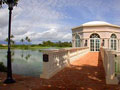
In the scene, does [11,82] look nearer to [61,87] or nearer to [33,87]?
[33,87]

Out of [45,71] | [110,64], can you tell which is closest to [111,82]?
[110,64]

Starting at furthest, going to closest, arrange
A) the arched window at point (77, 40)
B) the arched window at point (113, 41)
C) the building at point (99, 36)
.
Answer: the arched window at point (77, 40) < the arched window at point (113, 41) < the building at point (99, 36)

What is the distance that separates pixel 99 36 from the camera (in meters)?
22.0

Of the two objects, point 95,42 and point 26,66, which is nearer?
point 26,66

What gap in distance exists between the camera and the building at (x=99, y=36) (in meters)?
21.6

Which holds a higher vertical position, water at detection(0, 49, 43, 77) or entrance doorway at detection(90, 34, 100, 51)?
entrance doorway at detection(90, 34, 100, 51)

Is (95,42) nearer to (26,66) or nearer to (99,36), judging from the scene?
(99,36)

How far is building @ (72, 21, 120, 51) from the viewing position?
21.6m

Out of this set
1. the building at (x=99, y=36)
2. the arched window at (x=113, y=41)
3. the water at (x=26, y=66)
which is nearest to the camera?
the water at (x=26, y=66)

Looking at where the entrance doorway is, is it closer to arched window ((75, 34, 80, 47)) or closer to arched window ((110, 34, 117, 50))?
arched window ((110, 34, 117, 50))

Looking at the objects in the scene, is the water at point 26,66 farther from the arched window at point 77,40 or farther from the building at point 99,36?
the building at point 99,36

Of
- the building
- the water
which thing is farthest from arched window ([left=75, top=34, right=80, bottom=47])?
the water

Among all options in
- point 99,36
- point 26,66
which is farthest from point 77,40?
point 26,66

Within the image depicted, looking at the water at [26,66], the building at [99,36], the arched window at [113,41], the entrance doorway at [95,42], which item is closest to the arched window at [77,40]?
the building at [99,36]
